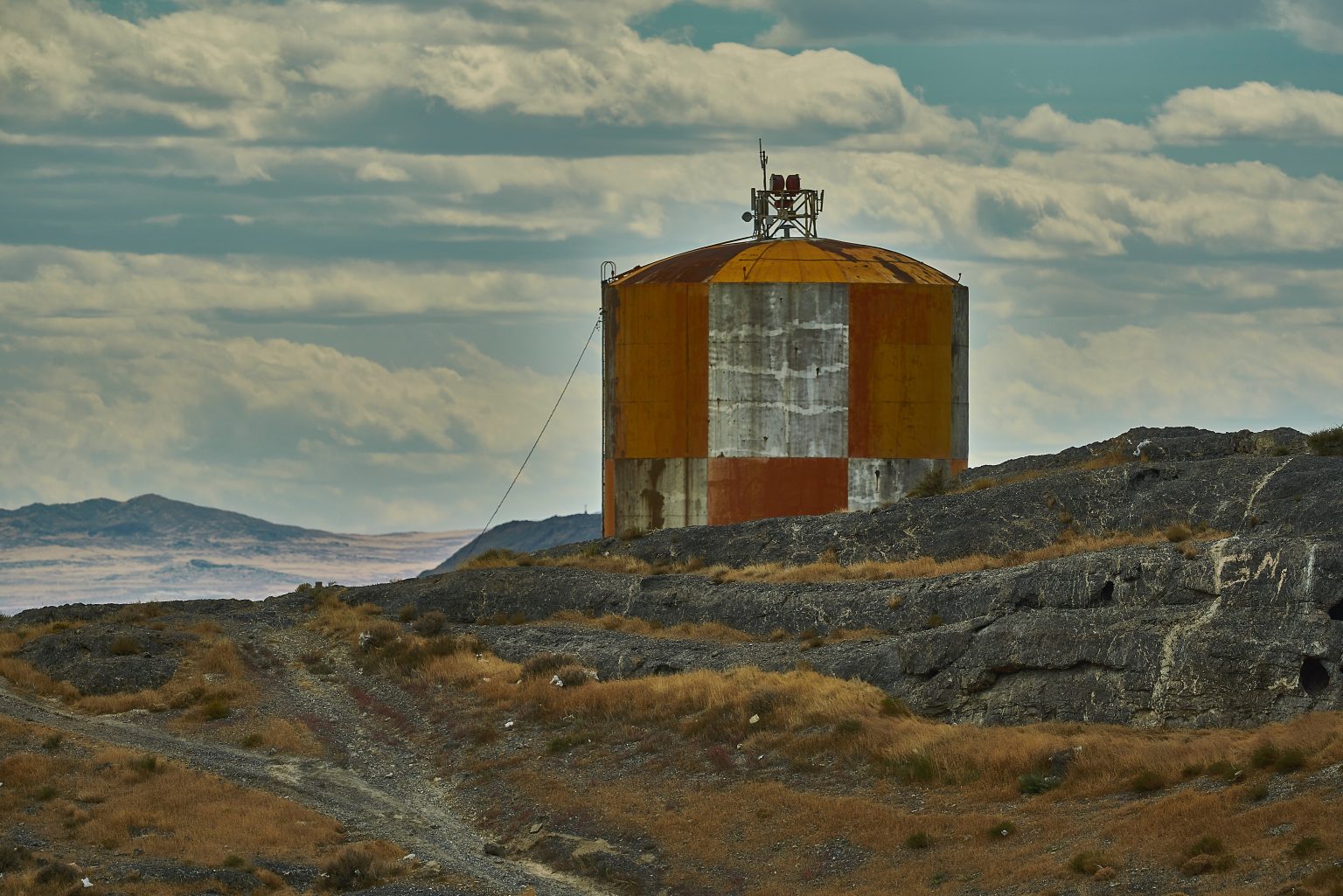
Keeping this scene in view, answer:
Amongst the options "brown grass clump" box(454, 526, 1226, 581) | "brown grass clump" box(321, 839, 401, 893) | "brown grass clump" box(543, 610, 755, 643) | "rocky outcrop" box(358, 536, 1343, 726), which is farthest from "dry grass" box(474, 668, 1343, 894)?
"brown grass clump" box(454, 526, 1226, 581)

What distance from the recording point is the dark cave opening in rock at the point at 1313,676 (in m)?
25.5

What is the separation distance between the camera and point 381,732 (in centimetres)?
3538

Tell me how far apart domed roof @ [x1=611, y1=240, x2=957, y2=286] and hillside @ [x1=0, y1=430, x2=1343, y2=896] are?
1148 centimetres

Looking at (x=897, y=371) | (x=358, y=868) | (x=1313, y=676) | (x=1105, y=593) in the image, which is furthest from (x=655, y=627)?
(x=1313, y=676)

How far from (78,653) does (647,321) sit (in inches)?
833

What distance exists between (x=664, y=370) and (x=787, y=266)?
5.04m

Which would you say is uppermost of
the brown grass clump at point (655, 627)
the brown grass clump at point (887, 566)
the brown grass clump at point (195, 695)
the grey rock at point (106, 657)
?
the brown grass clump at point (887, 566)

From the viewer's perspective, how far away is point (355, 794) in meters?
30.5

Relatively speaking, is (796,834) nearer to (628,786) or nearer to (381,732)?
(628,786)

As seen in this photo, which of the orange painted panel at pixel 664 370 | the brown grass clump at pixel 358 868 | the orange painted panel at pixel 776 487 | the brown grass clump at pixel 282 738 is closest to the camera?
the brown grass clump at pixel 358 868

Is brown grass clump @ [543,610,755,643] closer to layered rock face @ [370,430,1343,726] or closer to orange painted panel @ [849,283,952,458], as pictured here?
layered rock face @ [370,430,1343,726]

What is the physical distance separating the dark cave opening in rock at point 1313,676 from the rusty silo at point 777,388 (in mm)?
28264

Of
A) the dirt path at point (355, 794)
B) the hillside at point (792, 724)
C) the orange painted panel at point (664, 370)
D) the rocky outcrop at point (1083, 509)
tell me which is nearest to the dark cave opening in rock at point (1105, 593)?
the hillside at point (792, 724)

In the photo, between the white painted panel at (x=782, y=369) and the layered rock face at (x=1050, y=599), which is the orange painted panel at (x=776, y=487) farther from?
the layered rock face at (x=1050, y=599)
